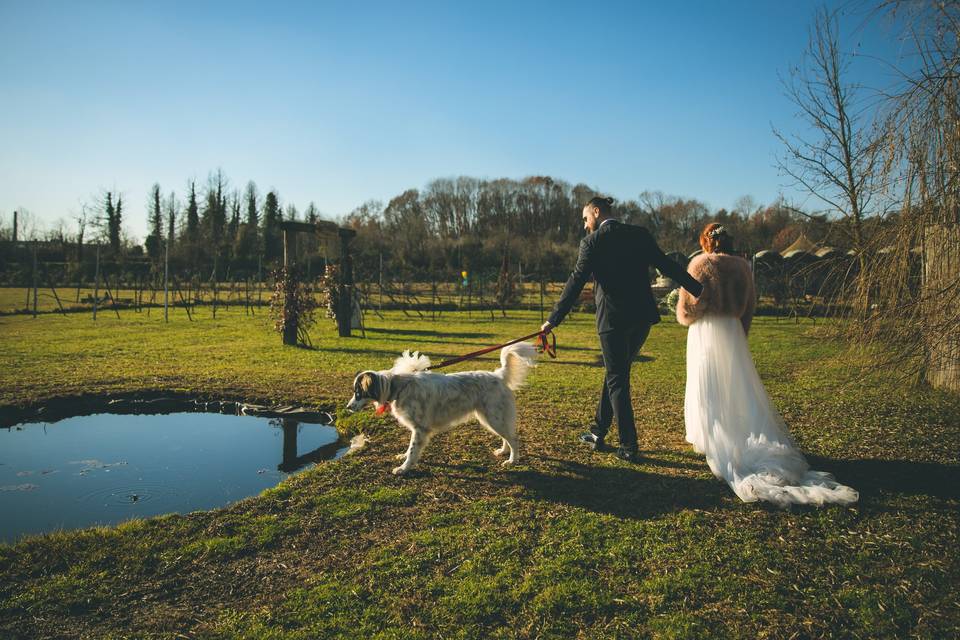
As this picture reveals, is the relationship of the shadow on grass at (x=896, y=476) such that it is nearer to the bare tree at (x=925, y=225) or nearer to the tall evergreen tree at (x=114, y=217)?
the bare tree at (x=925, y=225)

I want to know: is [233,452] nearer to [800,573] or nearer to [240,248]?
[800,573]

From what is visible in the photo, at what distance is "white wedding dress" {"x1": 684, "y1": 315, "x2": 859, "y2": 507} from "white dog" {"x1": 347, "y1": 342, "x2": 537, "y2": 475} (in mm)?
1637

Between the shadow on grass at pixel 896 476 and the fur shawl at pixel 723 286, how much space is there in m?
1.55

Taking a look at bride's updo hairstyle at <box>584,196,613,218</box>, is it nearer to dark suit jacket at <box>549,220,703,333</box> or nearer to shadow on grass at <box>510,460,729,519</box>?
dark suit jacket at <box>549,220,703,333</box>

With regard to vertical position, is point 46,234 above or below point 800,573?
above

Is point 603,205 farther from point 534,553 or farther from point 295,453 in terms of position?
point 295,453

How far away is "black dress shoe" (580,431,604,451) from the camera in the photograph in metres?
5.92

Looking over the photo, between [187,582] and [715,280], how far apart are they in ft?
15.8

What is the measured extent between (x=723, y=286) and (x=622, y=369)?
47.6 inches

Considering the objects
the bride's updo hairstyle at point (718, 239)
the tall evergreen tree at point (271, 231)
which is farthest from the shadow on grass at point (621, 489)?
the tall evergreen tree at point (271, 231)

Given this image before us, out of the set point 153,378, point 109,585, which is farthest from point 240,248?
point 109,585

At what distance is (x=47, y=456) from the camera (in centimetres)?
624

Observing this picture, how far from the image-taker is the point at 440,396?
5.38 metres

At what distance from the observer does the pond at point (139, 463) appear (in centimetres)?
498
